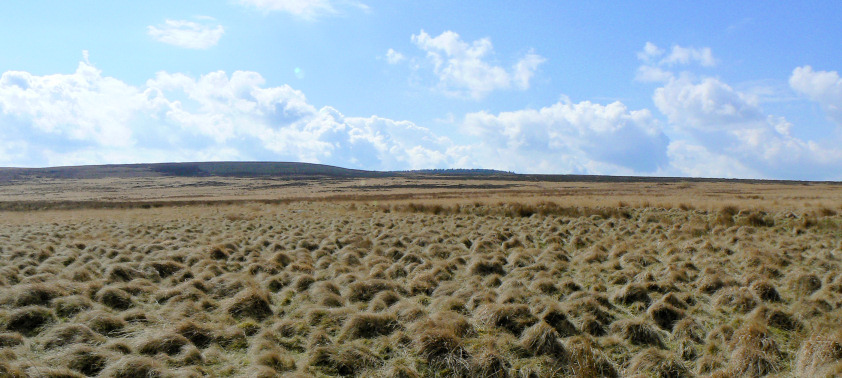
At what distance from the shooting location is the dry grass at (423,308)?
18.8ft

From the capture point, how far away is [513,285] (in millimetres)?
9594

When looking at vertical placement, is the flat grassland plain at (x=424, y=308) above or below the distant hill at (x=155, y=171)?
below

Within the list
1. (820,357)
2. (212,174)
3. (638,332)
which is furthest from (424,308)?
(212,174)

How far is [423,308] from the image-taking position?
25.7ft

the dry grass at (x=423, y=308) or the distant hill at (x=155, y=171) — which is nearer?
the dry grass at (x=423, y=308)

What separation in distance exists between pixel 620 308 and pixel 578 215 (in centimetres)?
1817

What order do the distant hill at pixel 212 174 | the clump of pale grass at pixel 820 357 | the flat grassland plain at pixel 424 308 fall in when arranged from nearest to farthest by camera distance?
the clump of pale grass at pixel 820 357 → the flat grassland plain at pixel 424 308 → the distant hill at pixel 212 174

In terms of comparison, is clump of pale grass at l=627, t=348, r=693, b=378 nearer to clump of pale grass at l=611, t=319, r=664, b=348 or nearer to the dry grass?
the dry grass

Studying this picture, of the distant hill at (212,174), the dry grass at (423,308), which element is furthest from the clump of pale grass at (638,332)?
the distant hill at (212,174)

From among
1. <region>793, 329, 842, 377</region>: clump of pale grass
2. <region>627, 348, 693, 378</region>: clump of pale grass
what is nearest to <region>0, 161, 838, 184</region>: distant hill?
<region>793, 329, 842, 377</region>: clump of pale grass

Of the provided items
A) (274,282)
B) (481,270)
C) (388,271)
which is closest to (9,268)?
(274,282)

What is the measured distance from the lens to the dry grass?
5730 mm

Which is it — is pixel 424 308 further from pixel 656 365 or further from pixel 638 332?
pixel 656 365

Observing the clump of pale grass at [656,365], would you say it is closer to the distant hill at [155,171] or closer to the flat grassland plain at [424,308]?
the flat grassland plain at [424,308]
